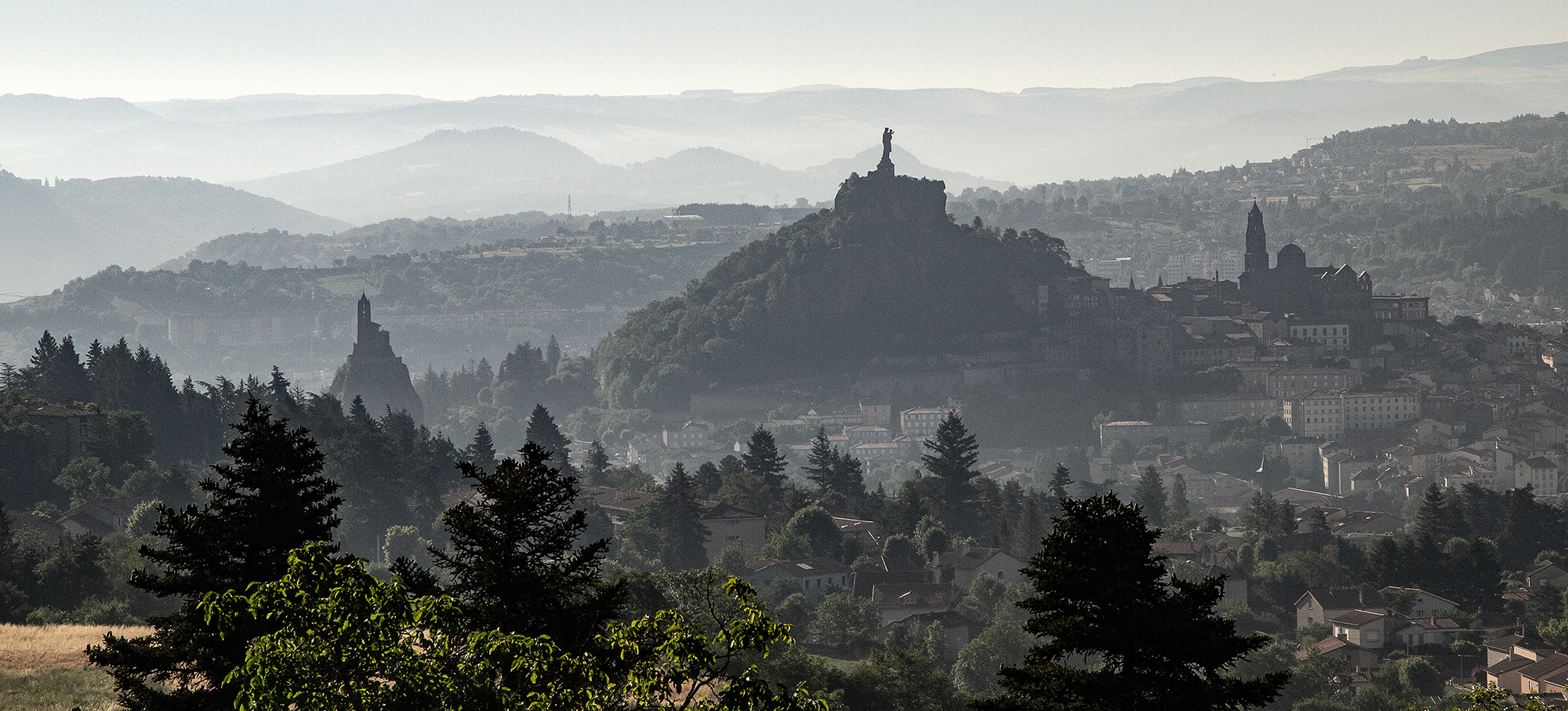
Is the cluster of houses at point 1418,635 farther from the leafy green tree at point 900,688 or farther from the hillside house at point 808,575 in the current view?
the leafy green tree at point 900,688

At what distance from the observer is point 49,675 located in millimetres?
28906

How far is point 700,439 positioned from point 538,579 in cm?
14724

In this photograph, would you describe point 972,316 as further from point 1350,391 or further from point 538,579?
point 538,579

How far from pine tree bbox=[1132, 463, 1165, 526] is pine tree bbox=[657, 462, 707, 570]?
27215 millimetres

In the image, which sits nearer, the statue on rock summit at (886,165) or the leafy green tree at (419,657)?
the leafy green tree at (419,657)

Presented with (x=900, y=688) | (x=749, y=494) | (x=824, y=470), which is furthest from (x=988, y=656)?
(x=824, y=470)

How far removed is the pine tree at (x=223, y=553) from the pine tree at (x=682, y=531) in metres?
54.0

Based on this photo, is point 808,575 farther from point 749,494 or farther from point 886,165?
point 886,165

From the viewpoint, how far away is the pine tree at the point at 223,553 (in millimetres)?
18234

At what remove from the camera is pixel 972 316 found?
177375 mm

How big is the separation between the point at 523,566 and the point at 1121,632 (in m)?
5.82

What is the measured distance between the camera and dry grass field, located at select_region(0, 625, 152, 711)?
26891 mm

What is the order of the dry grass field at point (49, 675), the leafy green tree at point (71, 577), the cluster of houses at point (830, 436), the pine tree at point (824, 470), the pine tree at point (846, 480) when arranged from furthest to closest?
the cluster of houses at point (830, 436) → the pine tree at point (824, 470) → the pine tree at point (846, 480) → the leafy green tree at point (71, 577) → the dry grass field at point (49, 675)

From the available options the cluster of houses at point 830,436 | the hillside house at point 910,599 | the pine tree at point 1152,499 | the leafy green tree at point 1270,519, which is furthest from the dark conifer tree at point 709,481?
the cluster of houses at point 830,436
